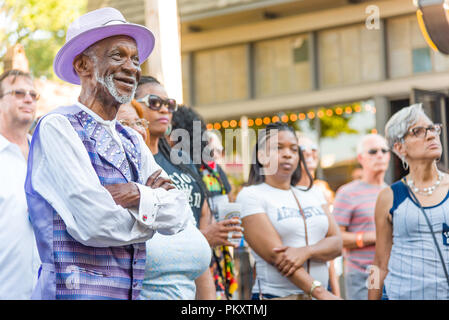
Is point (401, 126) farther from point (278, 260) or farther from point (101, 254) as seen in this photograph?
point (101, 254)

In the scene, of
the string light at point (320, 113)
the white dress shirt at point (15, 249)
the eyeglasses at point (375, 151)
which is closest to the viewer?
the white dress shirt at point (15, 249)

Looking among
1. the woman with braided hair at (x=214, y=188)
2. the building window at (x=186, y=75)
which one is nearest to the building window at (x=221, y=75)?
the building window at (x=186, y=75)

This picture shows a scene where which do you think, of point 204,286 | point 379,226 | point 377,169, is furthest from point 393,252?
point 377,169

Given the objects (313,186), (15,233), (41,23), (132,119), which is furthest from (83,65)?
(41,23)

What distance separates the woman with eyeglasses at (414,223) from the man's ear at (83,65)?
233cm

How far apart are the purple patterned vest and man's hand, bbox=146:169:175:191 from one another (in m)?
0.08

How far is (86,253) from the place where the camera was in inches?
99.0

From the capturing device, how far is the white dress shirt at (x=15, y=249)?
3.60 m

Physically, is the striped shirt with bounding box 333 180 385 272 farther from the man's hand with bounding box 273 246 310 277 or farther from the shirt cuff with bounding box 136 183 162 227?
the shirt cuff with bounding box 136 183 162 227

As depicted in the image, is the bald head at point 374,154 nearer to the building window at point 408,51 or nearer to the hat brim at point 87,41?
the hat brim at point 87,41

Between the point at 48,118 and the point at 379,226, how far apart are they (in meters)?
2.59
